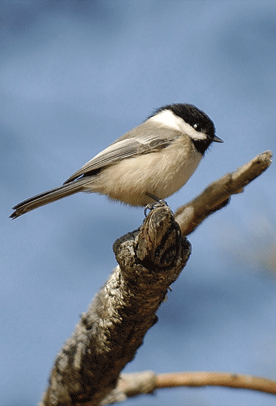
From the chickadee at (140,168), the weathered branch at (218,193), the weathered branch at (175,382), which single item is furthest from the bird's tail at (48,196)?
the weathered branch at (175,382)

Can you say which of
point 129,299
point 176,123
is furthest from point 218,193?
point 176,123

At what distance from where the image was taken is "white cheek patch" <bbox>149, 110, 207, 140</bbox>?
2.78m

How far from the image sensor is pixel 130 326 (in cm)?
201

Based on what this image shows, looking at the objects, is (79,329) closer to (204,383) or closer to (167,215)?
(204,383)

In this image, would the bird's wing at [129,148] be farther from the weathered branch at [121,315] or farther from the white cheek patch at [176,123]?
the weathered branch at [121,315]

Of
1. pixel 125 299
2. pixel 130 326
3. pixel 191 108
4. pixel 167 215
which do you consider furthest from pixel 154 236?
pixel 191 108

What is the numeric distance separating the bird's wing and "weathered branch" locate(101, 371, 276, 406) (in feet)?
3.74

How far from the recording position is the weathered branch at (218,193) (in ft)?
5.98

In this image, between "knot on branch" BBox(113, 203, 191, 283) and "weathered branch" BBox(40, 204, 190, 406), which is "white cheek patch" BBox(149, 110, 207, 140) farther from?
"knot on branch" BBox(113, 203, 191, 283)

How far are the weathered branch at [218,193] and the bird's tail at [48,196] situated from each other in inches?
23.0

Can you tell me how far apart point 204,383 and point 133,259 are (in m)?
0.77

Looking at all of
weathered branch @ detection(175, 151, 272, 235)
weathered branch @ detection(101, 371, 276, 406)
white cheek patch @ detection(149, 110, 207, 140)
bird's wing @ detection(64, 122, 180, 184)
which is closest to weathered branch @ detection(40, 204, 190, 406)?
weathered branch @ detection(101, 371, 276, 406)

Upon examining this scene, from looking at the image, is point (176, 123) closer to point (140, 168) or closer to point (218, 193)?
point (140, 168)

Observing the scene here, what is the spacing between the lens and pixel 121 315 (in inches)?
78.0
